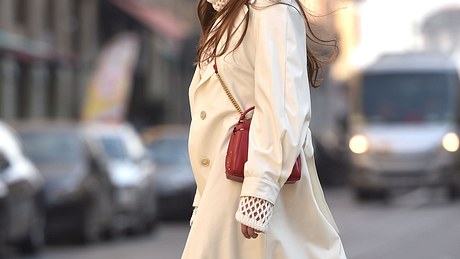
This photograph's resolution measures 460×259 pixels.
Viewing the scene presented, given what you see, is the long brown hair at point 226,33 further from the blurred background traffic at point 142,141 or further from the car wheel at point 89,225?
the car wheel at point 89,225

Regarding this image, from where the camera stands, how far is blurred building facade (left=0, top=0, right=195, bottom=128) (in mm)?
31125

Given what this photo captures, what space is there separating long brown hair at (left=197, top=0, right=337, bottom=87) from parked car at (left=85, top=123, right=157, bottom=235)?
45.7 ft

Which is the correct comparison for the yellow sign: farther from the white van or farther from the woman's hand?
the woman's hand

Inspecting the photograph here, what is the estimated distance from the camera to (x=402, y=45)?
85750mm

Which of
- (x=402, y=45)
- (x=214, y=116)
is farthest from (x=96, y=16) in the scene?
(x=402, y=45)

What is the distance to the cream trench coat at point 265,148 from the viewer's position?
13.3 feet

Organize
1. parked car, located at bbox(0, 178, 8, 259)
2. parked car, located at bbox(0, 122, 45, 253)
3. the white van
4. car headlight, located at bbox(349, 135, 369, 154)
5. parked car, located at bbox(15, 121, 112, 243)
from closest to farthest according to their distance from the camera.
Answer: parked car, located at bbox(0, 178, 8, 259), parked car, located at bbox(0, 122, 45, 253), parked car, located at bbox(15, 121, 112, 243), the white van, car headlight, located at bbox(349, 135, 369, 154)

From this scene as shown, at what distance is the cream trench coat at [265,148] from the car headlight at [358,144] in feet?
73.8

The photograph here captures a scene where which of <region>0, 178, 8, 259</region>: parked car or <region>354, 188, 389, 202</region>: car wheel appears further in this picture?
<region>354, 188, 389, 202</region>: car wheel

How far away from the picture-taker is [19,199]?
14.2 meters

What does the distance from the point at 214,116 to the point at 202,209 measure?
1.00 ft

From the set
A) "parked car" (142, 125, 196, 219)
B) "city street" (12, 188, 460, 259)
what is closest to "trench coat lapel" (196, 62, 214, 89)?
"city street" (12, 188, 460, 259)

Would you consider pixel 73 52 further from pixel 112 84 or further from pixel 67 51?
pixel 112 84

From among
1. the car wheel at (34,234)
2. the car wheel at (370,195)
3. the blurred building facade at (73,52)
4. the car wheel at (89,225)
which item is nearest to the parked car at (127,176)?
the car wheel at (89,225)
